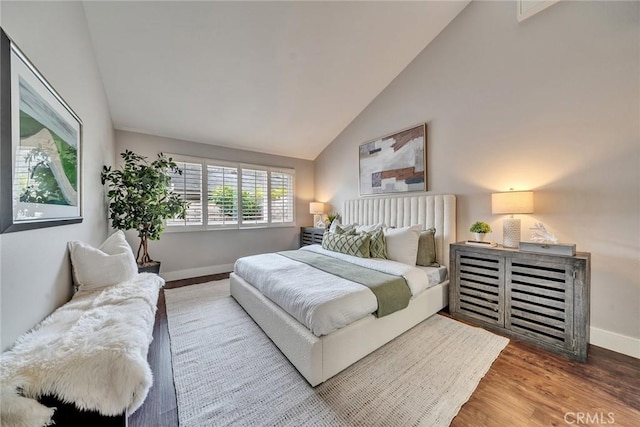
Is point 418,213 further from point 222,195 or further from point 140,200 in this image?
point 140,200

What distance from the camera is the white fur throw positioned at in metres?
0.78

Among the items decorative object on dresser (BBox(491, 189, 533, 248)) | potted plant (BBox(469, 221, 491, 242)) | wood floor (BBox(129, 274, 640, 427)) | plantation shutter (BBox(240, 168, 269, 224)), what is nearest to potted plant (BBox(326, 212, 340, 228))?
plantation shutter (BBox(240, 168, 269, 224))

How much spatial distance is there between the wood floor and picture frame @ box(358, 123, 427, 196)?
2.19 meters

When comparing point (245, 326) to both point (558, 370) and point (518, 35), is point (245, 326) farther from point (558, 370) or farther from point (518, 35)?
point (518, 35)

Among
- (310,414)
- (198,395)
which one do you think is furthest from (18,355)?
(310,414)

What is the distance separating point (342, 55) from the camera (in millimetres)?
3080

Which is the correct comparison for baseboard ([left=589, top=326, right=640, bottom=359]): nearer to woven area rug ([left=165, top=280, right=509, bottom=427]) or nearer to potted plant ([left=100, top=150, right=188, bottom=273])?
woven area rug ([left=165, top=280, right=509, bottom=427])

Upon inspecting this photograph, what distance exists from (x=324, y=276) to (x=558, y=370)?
1.91 metres

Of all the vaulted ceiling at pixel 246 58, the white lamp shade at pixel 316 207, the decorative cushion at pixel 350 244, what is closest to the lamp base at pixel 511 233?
the decorative cushion at pixel 350 244

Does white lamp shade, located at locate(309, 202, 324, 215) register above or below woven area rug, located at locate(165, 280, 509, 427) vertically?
above

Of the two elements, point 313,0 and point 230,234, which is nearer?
point 313,0

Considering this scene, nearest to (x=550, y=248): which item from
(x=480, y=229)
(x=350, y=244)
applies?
(x=480, y=229)

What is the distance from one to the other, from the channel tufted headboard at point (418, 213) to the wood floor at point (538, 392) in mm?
1318

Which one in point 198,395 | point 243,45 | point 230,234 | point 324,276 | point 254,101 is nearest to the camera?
point 198,395
